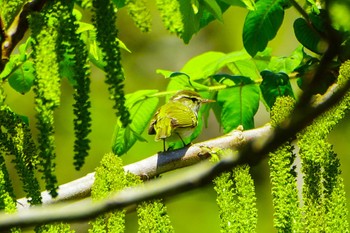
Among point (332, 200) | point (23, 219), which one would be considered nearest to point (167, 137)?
point (332, 200)

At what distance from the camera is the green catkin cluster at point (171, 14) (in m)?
1.60

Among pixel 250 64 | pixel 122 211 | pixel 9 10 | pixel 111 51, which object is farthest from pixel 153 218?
pixel 250 64

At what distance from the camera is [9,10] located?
1.56m

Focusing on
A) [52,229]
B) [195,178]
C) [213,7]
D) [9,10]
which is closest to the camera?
[195,178]

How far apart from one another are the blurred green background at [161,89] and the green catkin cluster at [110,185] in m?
1.19

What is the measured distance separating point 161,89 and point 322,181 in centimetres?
447

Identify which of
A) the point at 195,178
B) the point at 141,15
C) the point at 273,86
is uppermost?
the point at 273,86

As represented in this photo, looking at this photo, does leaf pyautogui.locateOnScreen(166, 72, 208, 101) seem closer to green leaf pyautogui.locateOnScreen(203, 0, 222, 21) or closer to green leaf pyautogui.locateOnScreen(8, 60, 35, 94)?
green leaf pyautogui.locateOnScreen(8, 60, 35, 94)

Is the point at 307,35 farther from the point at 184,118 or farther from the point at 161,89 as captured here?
the point at 161,89

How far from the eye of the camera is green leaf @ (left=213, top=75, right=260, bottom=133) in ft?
8.46

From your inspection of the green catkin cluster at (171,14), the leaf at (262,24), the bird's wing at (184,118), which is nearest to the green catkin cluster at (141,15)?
the green catkin cluster at (171,14)

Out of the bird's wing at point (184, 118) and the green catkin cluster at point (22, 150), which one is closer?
the green catkin cluster at point (22, 150)

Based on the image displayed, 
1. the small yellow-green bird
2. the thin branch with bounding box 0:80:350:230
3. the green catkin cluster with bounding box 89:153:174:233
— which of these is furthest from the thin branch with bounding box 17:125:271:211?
the thin branch with bounding box 0:80:350:230

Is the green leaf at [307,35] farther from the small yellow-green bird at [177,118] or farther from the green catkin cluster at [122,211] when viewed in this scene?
the green catkin cluster at [122,211]
